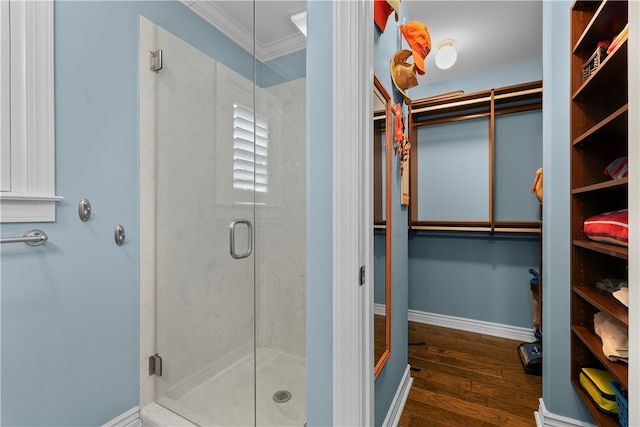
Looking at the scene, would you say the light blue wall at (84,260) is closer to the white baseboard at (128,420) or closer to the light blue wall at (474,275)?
the white baseboard at (128,420)

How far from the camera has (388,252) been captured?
1.46 metres

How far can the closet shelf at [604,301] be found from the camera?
98 cm

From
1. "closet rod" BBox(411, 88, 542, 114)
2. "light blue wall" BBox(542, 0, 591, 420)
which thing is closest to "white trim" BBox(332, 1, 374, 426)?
"light blue wall" BBox(542, 0, 591, 420)

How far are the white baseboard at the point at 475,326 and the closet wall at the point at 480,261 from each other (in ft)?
0.10

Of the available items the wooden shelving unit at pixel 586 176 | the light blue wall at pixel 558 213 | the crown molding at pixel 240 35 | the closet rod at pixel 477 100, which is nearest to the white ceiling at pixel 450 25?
the crown molding at pixel 240 35

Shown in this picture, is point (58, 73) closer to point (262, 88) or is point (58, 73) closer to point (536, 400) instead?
point (262, 88)

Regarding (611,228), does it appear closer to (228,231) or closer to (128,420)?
(228,231)

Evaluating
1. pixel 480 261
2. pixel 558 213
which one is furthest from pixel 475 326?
pixel 558 213

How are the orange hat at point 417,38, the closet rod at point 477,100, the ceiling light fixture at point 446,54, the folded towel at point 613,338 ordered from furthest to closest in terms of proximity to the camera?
the closet rod at point 477,100
the ceiling light fixture at point 446,54
the orange hat at point 417,38
the folded towel at point 613,338

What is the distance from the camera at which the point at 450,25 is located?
214 cm

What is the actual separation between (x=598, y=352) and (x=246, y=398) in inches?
65.0

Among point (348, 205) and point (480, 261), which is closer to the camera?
point (348, 205)

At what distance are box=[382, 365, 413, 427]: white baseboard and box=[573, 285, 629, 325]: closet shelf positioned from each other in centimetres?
104

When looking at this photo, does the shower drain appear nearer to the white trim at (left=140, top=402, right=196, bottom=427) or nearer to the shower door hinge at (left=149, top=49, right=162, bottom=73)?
the white trim at (left=140, top=402, right=196, bottom=427)
